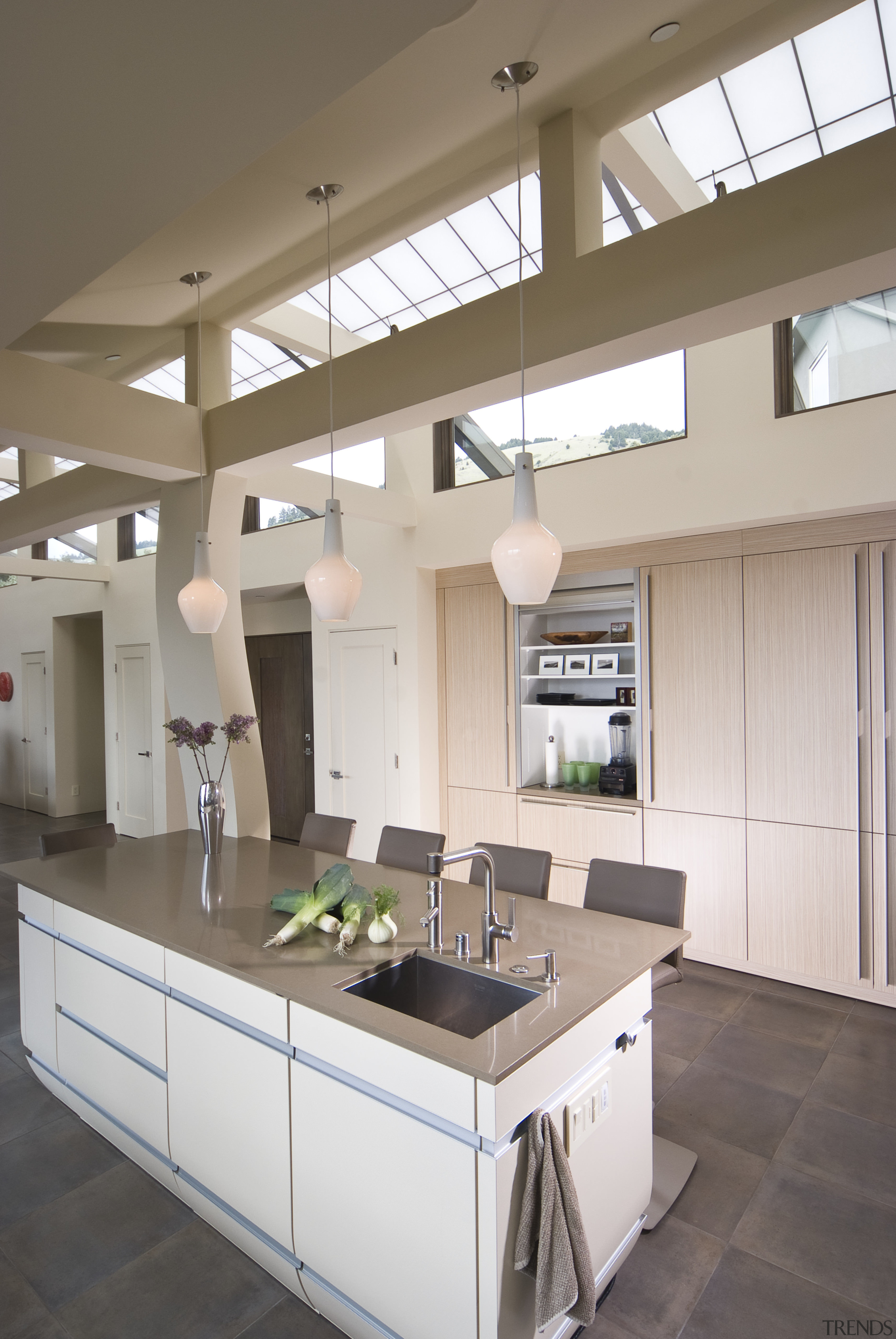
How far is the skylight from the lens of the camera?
2654 mm

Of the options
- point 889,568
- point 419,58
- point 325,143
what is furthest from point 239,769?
point 889,568

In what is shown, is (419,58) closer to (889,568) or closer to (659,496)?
(659,496)

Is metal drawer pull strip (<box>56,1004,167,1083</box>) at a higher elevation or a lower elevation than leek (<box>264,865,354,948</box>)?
lower

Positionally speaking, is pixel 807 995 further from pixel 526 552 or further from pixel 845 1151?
pixel 526 552

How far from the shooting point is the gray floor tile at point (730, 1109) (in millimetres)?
2646

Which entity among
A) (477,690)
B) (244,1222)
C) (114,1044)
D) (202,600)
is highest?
(202,600)

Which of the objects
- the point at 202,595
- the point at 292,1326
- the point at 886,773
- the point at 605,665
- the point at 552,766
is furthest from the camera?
the point at 552,766

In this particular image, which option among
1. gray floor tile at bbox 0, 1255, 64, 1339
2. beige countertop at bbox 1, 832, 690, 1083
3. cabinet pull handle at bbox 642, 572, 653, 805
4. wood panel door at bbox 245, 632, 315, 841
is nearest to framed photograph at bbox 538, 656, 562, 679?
cabinet pull handle at bbox 642, 572, 653, 805

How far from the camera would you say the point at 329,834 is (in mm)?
3857

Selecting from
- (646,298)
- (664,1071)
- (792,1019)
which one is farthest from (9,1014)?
(646,298)

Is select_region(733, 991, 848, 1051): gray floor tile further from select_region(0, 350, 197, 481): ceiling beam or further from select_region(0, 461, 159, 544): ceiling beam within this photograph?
select_region(0, 461, 159, 544): ceiling beam

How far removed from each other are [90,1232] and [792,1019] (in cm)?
296

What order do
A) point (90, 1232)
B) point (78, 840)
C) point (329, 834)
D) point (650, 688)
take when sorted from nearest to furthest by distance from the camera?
point (90, 1232), point (78, 840), point (329, 834), point (650, 688)

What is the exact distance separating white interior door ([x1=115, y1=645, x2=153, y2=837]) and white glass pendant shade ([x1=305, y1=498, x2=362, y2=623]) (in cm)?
542
